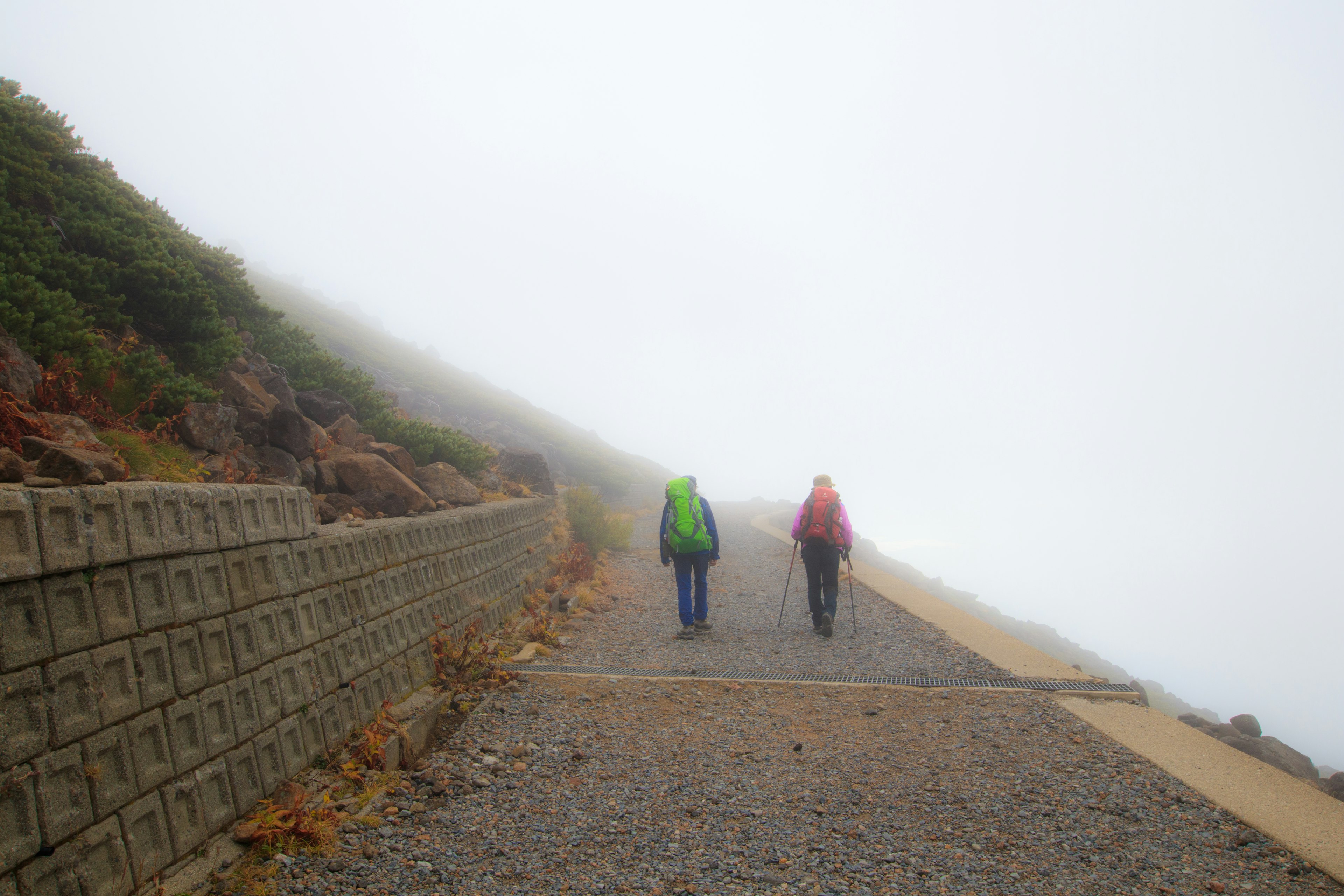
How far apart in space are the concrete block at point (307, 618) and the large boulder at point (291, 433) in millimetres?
2540

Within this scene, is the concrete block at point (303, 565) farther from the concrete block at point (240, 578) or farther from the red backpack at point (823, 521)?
the red backpack at point (823, 521)

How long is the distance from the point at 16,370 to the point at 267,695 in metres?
2.78

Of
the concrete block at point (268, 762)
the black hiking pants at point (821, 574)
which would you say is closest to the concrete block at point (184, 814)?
the concrete block at point (268, 762)

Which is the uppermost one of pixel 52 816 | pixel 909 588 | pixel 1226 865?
pixel 52 816

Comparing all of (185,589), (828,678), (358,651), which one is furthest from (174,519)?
(828,678)

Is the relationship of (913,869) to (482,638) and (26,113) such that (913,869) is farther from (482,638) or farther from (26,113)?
(26,113)

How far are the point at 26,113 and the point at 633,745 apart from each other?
8.50m

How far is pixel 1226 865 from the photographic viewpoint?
335cm

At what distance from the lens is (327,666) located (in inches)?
182

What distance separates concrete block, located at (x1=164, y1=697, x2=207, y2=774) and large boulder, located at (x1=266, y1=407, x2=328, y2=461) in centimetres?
367

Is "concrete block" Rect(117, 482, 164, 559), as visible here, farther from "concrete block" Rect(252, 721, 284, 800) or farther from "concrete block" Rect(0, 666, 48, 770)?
"concrete block" Rect(252, 721, 284, 800)

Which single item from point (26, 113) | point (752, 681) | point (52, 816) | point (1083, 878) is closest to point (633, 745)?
point (752, 681)

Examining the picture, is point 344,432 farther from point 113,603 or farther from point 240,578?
point 113,603

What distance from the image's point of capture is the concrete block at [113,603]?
9.88 ft
